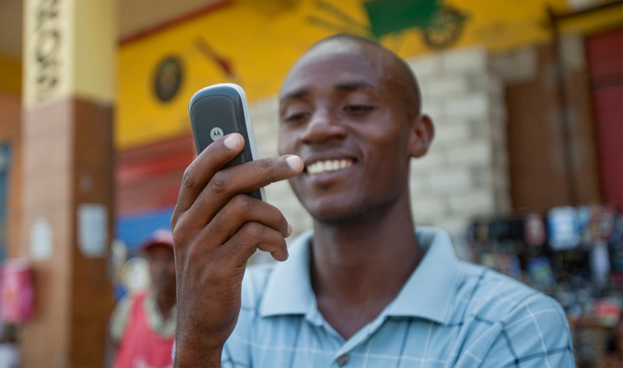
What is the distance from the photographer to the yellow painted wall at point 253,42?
13.8 ft

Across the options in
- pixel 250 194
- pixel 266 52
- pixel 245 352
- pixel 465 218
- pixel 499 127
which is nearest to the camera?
pixel 250 194

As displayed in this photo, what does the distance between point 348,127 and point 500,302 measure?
1.70 feet

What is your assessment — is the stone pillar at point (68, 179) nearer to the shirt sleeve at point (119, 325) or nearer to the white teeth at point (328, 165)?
the shirt sleeve at point (119, 325)

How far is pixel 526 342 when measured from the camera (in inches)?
39.1

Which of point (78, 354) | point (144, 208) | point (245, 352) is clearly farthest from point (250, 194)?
point (144, 208)

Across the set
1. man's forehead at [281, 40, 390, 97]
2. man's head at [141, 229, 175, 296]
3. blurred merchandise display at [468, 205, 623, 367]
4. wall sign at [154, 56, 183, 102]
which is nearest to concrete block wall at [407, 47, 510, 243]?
blurred merchandise display at [468, 205, 623, 367]

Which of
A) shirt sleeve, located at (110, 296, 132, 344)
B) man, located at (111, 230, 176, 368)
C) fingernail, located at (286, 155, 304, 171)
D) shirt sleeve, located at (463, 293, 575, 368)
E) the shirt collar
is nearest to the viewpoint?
fingernail, located at (286, 155, 304, 171)

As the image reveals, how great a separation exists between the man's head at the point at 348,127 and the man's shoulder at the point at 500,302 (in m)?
0.28

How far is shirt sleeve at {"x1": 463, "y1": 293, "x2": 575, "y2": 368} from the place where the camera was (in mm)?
977

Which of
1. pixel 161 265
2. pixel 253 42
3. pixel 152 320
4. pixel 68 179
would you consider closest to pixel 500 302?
pixel 152 320

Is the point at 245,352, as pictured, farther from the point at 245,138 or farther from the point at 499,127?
the point at 499,127

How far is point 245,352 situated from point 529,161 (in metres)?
3.51

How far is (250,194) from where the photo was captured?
2.69ft

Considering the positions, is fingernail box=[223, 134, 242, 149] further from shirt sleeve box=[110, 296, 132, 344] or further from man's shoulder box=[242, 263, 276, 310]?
shirt sleeve box=[110, 296, 132, 344]
